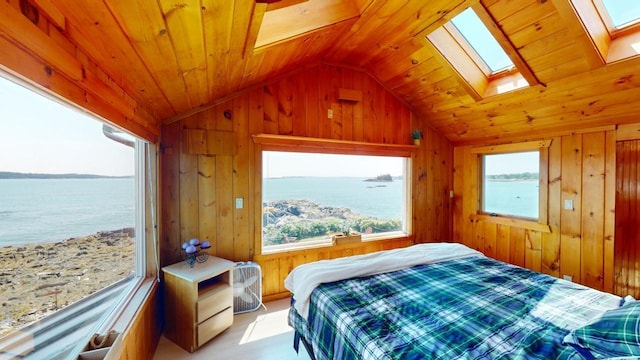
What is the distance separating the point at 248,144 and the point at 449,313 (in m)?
2.42

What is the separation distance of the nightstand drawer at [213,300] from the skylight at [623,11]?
3784mm

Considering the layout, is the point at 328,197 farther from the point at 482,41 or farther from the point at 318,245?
the point at 482,41

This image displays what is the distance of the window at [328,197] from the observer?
3.21 meters

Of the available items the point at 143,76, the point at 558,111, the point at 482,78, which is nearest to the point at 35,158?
the point at 143,76

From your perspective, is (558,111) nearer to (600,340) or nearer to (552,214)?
(552,214)

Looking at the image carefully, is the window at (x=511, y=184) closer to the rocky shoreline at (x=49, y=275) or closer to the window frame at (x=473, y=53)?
the window frame at (x=473, y=53)

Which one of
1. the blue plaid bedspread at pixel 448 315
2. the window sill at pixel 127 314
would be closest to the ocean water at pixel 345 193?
the window sill at pixel 127 314

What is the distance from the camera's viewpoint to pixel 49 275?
3.48ft

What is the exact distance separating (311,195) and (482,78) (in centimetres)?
241

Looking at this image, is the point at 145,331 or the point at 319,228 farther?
the point at 319,228

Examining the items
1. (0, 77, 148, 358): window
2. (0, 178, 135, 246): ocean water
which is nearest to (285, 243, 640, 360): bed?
(0, 77, 148, 358): window

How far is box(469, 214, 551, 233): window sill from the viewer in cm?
321

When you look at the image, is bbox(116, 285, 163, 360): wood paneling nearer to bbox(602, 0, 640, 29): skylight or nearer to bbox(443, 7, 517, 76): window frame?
bbox(443, 7, 517, 76): window frame

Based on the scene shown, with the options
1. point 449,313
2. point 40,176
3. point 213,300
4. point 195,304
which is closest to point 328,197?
point 213,300
